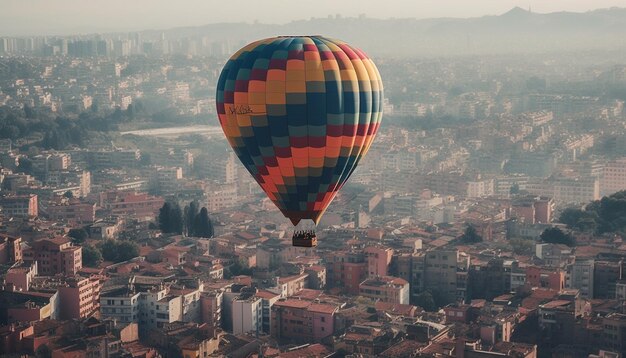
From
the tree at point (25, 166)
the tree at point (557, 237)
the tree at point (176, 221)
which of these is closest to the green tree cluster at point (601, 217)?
the tree at point (557, 237)

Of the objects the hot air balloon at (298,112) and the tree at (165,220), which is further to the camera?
the tree at (165,220)

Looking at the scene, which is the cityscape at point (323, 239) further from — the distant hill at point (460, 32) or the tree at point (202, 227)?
the distant hill at point (460, 32)

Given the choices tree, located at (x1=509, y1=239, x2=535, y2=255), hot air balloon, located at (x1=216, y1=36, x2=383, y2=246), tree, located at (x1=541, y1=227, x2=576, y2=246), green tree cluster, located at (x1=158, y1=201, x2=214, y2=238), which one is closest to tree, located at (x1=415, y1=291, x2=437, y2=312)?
tree, located at (x1=509, y1=239, x2=535, y2=255)

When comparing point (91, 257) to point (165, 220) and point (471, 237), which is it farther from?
point (471, 237)

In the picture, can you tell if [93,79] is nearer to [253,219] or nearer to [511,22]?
[253,219]

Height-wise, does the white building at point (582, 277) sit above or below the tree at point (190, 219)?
below
